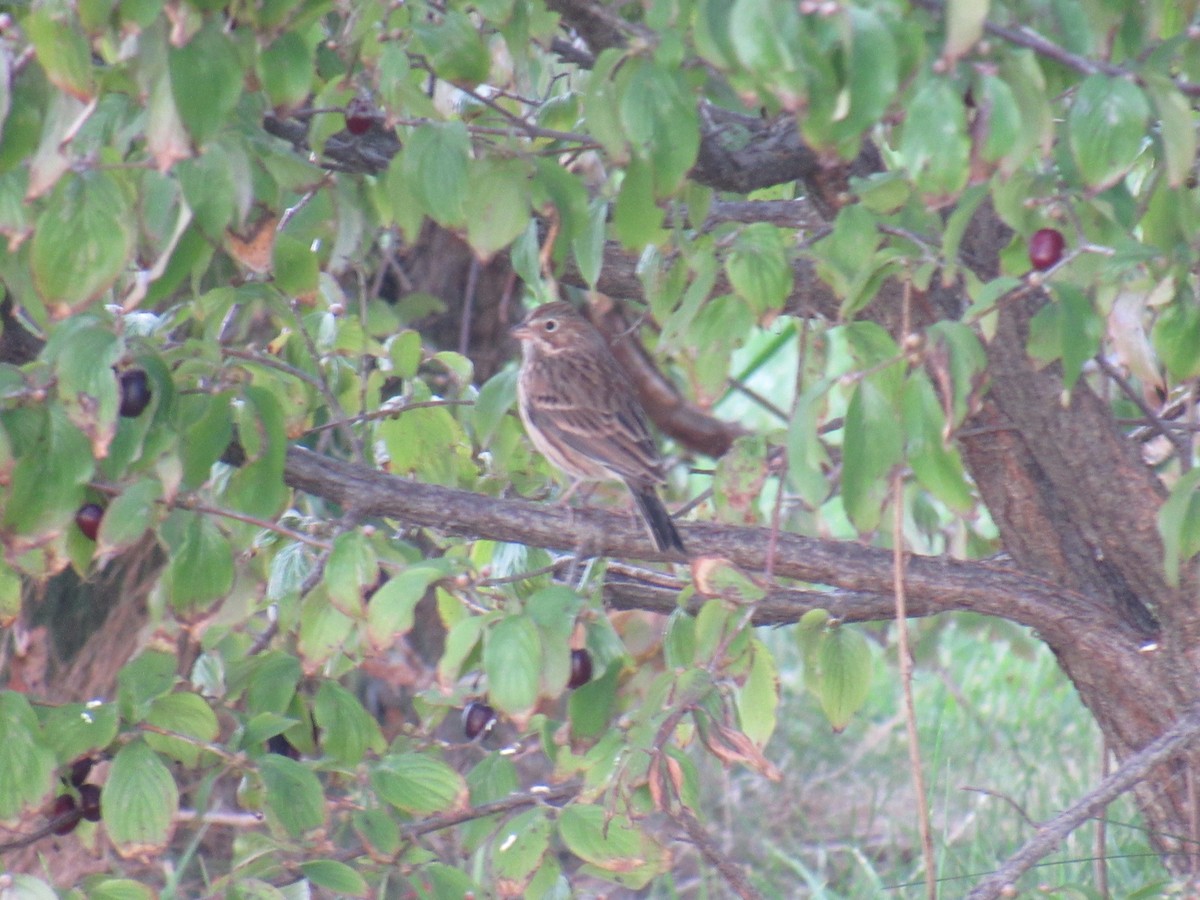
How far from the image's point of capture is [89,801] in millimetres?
Result: 2986

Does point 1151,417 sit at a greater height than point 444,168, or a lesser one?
lesser

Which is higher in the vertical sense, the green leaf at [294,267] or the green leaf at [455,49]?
the green leaf at [455,49]

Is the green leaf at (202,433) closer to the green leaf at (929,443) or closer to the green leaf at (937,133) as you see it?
the green leaf at (929,443)

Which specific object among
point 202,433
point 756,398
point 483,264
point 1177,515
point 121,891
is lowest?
point 756,398

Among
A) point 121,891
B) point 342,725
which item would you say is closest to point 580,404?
point 342,725

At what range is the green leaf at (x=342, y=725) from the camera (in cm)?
291

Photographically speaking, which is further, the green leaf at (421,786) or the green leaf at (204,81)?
the green leaf at (421,786)

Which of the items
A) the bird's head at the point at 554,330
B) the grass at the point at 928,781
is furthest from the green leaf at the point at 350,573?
the bird's head at the point at 554,330

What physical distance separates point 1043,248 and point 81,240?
1412 millimetres

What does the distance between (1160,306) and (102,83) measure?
1981 millimetres

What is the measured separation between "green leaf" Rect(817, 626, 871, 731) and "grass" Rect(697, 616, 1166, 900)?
2.05m

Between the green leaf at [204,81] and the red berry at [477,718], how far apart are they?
1.55 m

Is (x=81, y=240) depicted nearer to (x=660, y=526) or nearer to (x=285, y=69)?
(x=285, y=69)

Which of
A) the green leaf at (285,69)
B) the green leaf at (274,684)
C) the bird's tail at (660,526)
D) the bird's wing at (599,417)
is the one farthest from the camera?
the bird's wing at (599,417)
